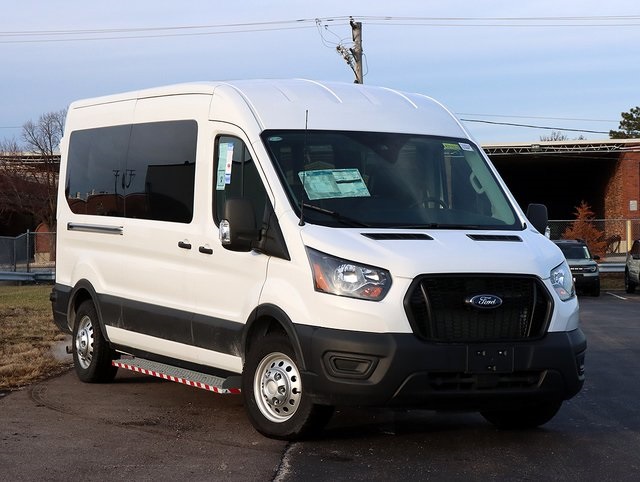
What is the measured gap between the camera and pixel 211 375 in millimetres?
8883

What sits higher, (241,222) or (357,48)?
(357,48)

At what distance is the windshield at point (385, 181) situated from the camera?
8.09 m

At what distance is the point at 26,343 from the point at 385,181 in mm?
7214

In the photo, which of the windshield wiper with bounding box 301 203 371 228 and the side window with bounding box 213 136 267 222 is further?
the side window with bounding box 213 136 267 222

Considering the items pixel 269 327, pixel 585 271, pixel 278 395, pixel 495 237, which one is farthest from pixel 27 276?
pixel 495 237

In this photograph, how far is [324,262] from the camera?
Answer: 24.6 feet

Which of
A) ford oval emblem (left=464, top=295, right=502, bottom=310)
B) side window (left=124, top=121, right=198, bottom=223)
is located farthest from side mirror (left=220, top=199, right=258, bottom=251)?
ford oval emblem (left=464, top=295, right=502, bottom=310)

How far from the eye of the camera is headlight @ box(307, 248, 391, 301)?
24.1 feet

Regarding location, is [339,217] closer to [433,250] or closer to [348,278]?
[348,278]

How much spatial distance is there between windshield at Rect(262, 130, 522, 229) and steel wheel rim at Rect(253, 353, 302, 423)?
104cm

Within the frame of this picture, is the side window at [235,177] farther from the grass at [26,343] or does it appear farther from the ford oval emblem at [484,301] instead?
the grass at [26,343]

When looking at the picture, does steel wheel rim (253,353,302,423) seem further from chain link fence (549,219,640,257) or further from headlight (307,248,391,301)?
chain link fence (549,219,640,257)

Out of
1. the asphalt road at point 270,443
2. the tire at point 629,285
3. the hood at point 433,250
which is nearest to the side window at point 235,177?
the hood at point 433,250

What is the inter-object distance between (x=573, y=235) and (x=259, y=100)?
35584mm
